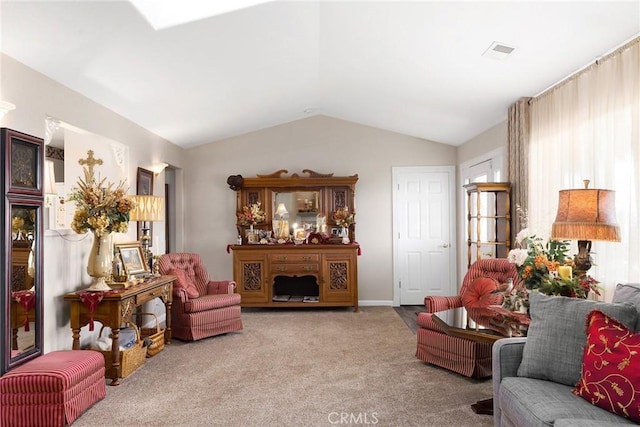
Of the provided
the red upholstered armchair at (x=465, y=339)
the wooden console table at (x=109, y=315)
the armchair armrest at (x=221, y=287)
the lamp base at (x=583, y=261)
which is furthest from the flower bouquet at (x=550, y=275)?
the armchair armrest at (x=221, y=287)

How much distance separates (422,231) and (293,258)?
210 cm

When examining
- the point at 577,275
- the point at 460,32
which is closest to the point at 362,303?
the point at 577,275

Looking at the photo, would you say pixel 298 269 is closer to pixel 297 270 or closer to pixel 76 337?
pixel 297 270

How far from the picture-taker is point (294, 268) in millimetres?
5887

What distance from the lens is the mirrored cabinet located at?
8.71 ft

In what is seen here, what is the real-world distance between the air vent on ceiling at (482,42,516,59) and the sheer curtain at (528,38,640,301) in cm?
62

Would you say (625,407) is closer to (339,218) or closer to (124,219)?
(124,219)

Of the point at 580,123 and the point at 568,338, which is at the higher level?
the point at 580,123

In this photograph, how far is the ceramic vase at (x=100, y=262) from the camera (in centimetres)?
342

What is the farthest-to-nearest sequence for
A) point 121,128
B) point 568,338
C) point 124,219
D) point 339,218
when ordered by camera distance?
point 339,218 → point 121,128 → point 124,219 → point 568,338

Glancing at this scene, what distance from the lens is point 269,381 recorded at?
332 cm

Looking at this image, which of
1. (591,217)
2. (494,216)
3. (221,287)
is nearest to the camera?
(591,217)

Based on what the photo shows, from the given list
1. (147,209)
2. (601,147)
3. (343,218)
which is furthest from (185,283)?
(601,147)

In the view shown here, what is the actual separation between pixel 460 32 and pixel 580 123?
1.22 meters
